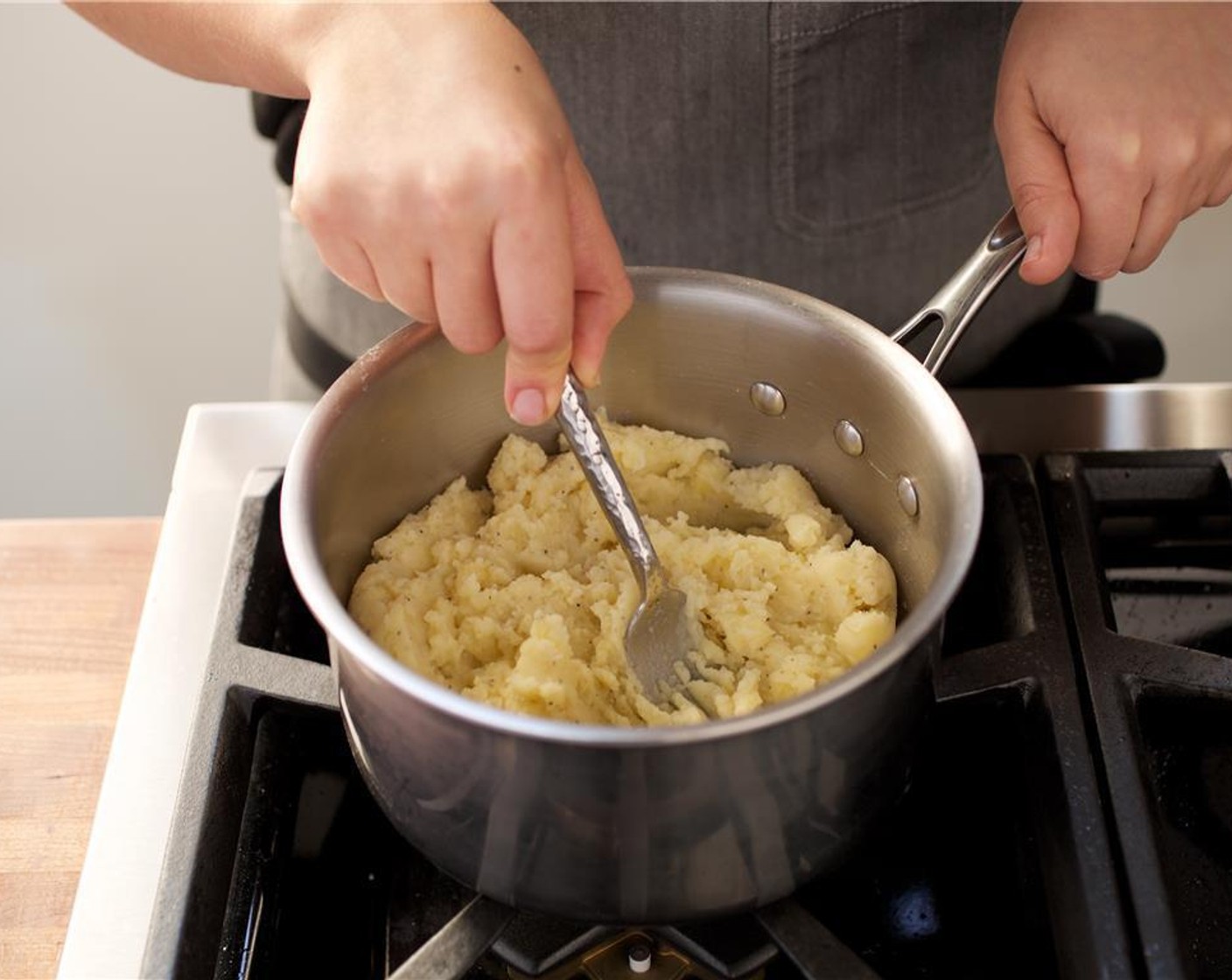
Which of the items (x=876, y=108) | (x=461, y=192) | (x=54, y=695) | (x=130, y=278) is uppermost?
(x=461, y=192)

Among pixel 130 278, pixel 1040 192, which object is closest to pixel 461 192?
pixel 1040 192

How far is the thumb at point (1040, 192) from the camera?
0.72 meters

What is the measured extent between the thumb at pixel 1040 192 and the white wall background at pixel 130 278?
1199 mm

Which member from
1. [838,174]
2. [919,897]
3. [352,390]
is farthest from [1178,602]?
[352,390]

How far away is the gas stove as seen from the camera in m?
0.61

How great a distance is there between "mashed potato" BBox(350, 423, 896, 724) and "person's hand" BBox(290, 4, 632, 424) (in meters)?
0.11

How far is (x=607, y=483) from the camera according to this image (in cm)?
67

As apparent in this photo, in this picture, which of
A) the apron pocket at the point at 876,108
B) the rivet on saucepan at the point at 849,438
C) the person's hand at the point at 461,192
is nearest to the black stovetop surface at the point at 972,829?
the rivet on saucepan at the point at 849,438

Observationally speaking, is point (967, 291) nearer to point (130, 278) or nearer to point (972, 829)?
point (972, 829)

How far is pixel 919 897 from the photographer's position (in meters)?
0.68

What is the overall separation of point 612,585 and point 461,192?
0.23 meters

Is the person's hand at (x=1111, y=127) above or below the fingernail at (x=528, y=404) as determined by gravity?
above

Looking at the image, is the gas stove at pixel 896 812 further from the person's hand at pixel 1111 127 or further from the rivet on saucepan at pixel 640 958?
the person's hand at pixel 1111 127

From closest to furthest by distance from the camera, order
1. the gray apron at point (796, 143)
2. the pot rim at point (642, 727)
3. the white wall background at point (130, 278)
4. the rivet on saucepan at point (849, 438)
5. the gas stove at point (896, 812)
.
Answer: the pot rim at point (642, 727), the gas stove at point (896, 812), the rivet on saucepan at point (849, 438), the gray apron at point (796, 143), the white wall background at point (130, 278)
